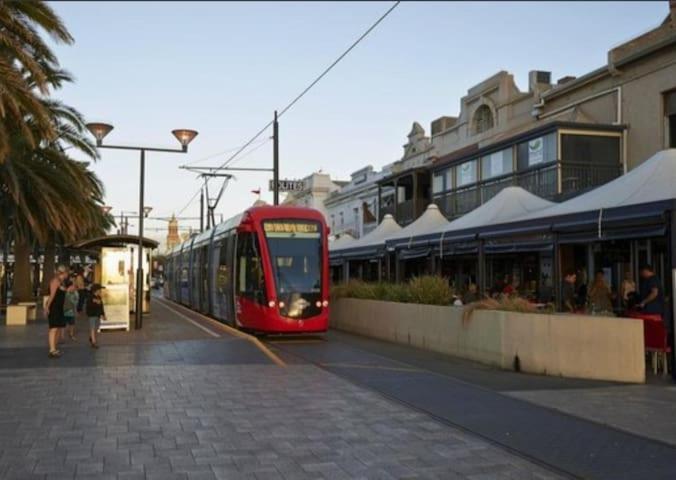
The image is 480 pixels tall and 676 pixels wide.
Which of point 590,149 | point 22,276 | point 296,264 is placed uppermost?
point 590,149

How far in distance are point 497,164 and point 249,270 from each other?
13105 millimetres

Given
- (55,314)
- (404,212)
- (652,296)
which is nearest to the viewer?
(652,296)

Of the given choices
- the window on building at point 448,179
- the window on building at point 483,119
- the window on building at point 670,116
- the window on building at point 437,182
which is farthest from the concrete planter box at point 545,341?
the window on building at point 483,119

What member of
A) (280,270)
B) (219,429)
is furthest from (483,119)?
(219,429)

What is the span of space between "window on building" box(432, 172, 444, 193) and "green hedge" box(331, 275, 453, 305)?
12273 mm

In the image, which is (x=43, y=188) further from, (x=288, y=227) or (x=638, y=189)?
→ (x=638, y=189)

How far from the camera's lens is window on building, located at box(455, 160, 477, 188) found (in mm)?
30531

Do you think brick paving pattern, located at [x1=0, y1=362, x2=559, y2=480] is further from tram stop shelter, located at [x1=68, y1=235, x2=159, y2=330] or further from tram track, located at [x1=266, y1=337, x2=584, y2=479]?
tram stop shelter, located at [x1=68, y1=235, x2=159, y2=330]

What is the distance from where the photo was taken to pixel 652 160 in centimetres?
1552

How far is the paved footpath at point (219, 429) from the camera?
22.0 feet

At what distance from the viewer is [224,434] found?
8039 millimetres

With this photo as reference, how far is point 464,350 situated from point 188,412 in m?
7.61

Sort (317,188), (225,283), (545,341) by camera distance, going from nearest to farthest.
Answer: (545,341) < (225,283) < (317,188)

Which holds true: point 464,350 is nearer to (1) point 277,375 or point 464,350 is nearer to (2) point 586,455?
(1) point 277,375
